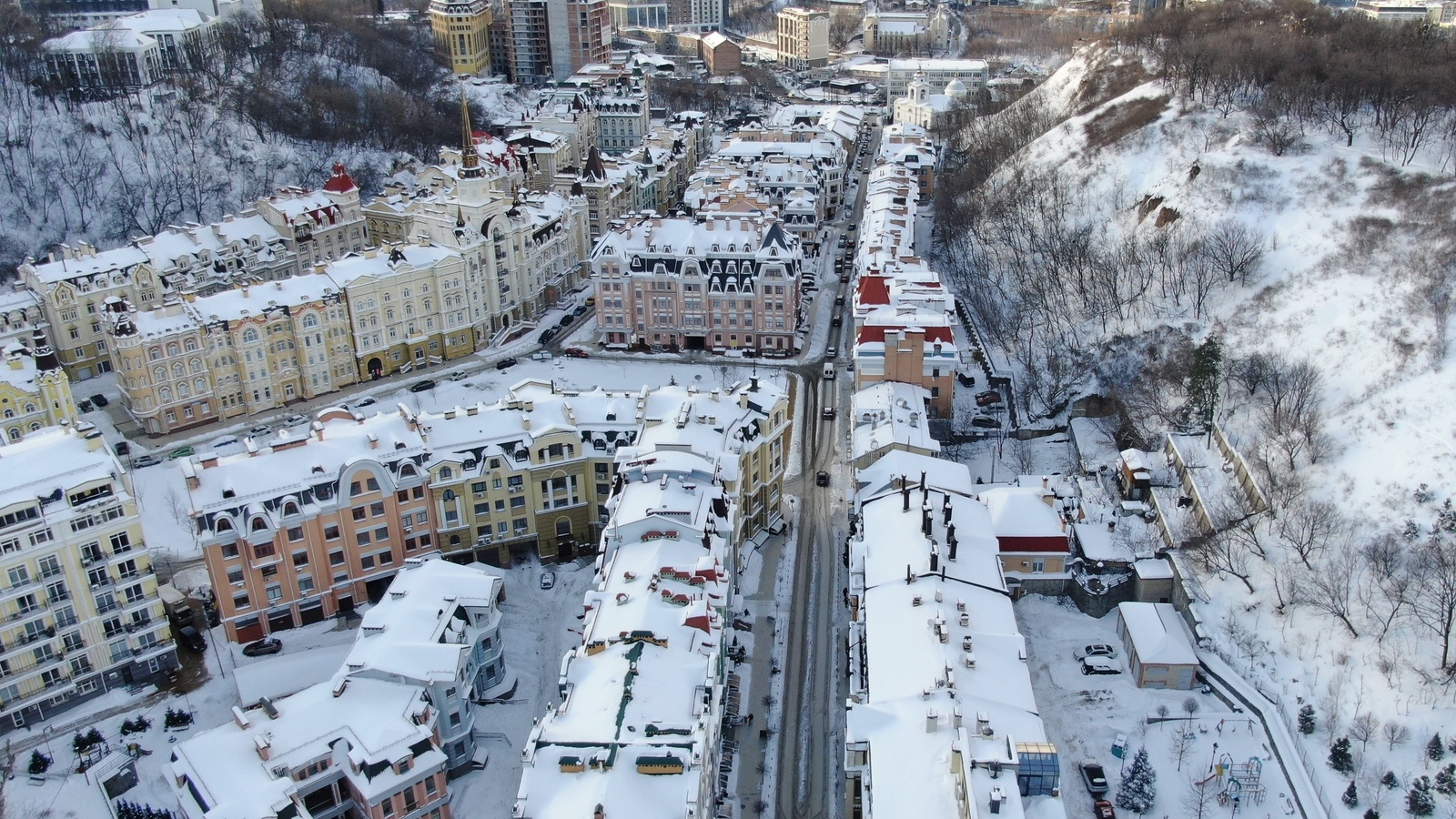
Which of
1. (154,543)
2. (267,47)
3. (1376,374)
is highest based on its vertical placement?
(267,47)

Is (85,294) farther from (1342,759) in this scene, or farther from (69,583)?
(1342,759)

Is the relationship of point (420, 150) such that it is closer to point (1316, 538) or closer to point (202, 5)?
point (202, 5)

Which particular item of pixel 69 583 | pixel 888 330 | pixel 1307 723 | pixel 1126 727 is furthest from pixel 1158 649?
pixel 69 583

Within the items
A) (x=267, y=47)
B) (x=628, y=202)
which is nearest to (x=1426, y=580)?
(x=628, y=202)

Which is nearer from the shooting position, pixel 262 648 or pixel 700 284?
pixel 262 648

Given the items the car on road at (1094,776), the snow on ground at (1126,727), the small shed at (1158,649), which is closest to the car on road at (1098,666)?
the snow on ground at (1126,727)

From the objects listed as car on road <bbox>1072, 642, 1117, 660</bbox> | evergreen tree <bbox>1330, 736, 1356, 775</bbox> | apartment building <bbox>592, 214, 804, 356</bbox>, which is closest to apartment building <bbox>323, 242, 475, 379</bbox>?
apartment building <bbox>592, 214, 804, 356</bbox>

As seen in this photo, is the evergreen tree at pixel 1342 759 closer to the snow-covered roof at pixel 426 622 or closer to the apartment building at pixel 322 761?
the apartment building at pixel 322 761

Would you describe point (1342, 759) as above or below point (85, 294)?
below
